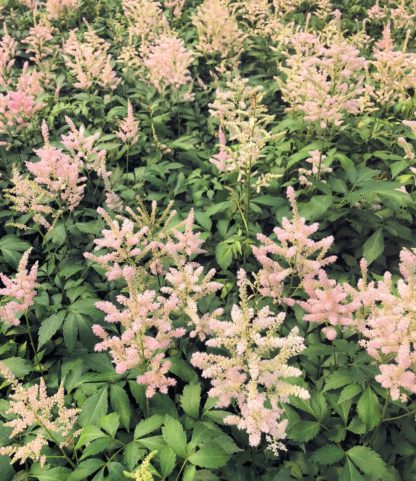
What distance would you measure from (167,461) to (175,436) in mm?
147

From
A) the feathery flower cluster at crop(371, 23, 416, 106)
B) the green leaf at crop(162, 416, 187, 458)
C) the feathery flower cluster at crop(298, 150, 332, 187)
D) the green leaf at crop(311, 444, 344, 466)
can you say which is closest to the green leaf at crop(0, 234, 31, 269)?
the green leaf at crop(162, 416, 187, 458)

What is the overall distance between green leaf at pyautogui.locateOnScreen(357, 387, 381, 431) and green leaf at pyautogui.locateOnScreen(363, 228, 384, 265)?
1332mm

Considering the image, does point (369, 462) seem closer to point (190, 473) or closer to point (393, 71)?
point (190, 473)

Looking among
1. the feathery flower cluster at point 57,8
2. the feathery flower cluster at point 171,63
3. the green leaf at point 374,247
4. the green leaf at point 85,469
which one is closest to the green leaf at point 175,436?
the green leaf at point 85,469

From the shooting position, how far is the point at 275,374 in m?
2.28

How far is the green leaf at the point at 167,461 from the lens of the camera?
253 cm

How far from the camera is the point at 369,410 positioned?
8.90ft

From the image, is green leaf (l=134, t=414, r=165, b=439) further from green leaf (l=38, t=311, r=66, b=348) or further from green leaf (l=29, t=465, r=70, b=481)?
green leaf (l=38, t=311, r=66, b=348)

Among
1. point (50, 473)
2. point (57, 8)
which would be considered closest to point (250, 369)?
point (50, 473)

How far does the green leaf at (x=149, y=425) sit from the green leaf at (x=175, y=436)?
0.37 ft

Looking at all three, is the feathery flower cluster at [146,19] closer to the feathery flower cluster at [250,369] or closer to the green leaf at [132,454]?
the feathery flower cluster at [250,369]

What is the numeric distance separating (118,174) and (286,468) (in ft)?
11.3

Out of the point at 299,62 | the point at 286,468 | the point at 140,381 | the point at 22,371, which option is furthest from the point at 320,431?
the point at 299,62

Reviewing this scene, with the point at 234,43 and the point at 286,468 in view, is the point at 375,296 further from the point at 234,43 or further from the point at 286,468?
the point at 234,43
